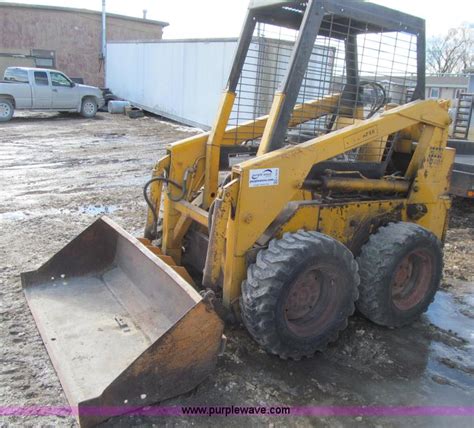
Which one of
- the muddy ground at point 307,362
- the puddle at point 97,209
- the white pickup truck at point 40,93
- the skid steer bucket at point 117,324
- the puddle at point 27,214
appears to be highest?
the white pickup truck at point 40,93

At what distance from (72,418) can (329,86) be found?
10.1ft

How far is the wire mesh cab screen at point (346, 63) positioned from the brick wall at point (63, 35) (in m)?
26.6

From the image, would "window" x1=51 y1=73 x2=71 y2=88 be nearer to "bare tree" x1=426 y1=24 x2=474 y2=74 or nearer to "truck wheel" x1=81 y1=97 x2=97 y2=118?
"truck wheel" x1=81 y1=97 x2=97 y2=118

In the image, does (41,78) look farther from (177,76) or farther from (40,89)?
(177,76)

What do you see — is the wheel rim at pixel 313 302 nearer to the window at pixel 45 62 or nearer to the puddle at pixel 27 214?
the puddle at pixel 27 214

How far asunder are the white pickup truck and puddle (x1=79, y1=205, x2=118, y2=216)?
12.0 meters

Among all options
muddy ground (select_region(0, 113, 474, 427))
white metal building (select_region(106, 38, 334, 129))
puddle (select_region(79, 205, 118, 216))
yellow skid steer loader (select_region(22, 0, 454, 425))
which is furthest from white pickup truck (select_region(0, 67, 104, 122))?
yellow skid steer loader (select_region(22, 0, 454, 425))

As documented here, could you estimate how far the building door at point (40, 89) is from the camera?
58.9 ft

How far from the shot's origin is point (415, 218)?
4.45 metres

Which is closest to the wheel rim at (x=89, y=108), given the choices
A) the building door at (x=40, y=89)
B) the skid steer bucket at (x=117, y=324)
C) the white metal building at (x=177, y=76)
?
the building door at (x=40, y=89)

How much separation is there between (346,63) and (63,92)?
651 inches

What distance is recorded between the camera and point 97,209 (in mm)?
7359

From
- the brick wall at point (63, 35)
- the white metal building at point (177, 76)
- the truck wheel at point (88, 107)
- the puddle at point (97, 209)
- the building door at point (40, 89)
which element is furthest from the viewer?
the brick wall at point (63, 35)

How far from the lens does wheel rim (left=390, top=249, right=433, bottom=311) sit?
422cm
